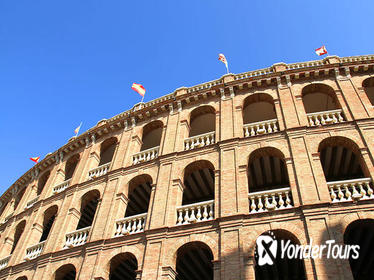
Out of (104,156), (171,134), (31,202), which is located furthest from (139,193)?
(31,202)

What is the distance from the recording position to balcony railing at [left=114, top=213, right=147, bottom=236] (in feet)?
46.9

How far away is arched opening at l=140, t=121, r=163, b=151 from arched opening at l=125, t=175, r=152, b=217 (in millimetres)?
4040

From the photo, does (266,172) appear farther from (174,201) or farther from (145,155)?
(145,155)

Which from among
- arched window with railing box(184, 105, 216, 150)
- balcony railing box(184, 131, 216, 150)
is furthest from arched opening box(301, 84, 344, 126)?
arched window with railing box(184, 105, 216, 150)

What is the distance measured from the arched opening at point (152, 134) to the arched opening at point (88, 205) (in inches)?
187

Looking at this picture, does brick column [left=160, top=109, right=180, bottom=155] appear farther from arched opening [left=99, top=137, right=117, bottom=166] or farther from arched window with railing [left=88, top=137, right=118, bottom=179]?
arched opening [left=99, top=137, right=117, bottom=166]

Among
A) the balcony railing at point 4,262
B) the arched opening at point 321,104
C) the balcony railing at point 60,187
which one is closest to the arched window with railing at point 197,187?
the arched opening at point 321,104

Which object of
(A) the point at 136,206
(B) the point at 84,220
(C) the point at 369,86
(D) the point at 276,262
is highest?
(C) the point at 369,86

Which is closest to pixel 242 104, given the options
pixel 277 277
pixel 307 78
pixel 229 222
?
pixel 307 78

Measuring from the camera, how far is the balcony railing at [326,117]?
15005 millimetres

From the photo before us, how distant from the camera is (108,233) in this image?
14.7 m

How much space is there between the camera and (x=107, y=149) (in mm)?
21781

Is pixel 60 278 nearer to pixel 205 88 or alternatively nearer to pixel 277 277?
pixel 277 277

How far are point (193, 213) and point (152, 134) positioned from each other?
8308 millimetres
